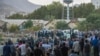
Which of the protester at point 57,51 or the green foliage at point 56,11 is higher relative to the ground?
the green foliage at point 56,11

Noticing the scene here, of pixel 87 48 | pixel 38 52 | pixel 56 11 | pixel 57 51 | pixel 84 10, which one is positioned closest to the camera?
pixel 38 52

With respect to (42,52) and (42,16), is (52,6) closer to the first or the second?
(42,16)

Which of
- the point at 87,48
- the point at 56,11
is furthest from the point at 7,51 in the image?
the point at 56,11

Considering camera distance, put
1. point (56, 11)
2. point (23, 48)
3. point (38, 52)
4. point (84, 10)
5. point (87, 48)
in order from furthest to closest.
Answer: point (56, 11), point (84, 10), point (87, 48), point (23, 48), point (38, 52)

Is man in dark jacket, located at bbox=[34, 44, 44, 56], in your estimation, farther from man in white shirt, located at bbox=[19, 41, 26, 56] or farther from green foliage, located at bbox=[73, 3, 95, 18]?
green foliage, located at bbox=[73, 3, 95, 18]

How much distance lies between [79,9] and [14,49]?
93843 mm

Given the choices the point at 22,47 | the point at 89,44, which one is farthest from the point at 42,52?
the point at 89,44

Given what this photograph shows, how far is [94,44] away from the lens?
18.4 metres

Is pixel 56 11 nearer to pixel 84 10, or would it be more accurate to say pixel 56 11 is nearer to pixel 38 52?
pixel 84 10

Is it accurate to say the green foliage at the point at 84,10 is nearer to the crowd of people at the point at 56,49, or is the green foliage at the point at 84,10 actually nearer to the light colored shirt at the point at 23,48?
the crowd of people at the point at 56,49

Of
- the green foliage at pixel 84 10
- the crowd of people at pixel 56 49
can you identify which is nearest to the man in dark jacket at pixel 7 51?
the crowd of people at pixel 56 49

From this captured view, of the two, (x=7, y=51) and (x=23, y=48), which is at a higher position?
(x=23, y=48)

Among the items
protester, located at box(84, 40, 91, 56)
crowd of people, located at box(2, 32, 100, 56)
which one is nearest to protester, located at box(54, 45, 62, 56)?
crowd of people, located at box(2, 32, 100, 56)

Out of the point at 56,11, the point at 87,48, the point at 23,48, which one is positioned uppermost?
the point at 56,11
